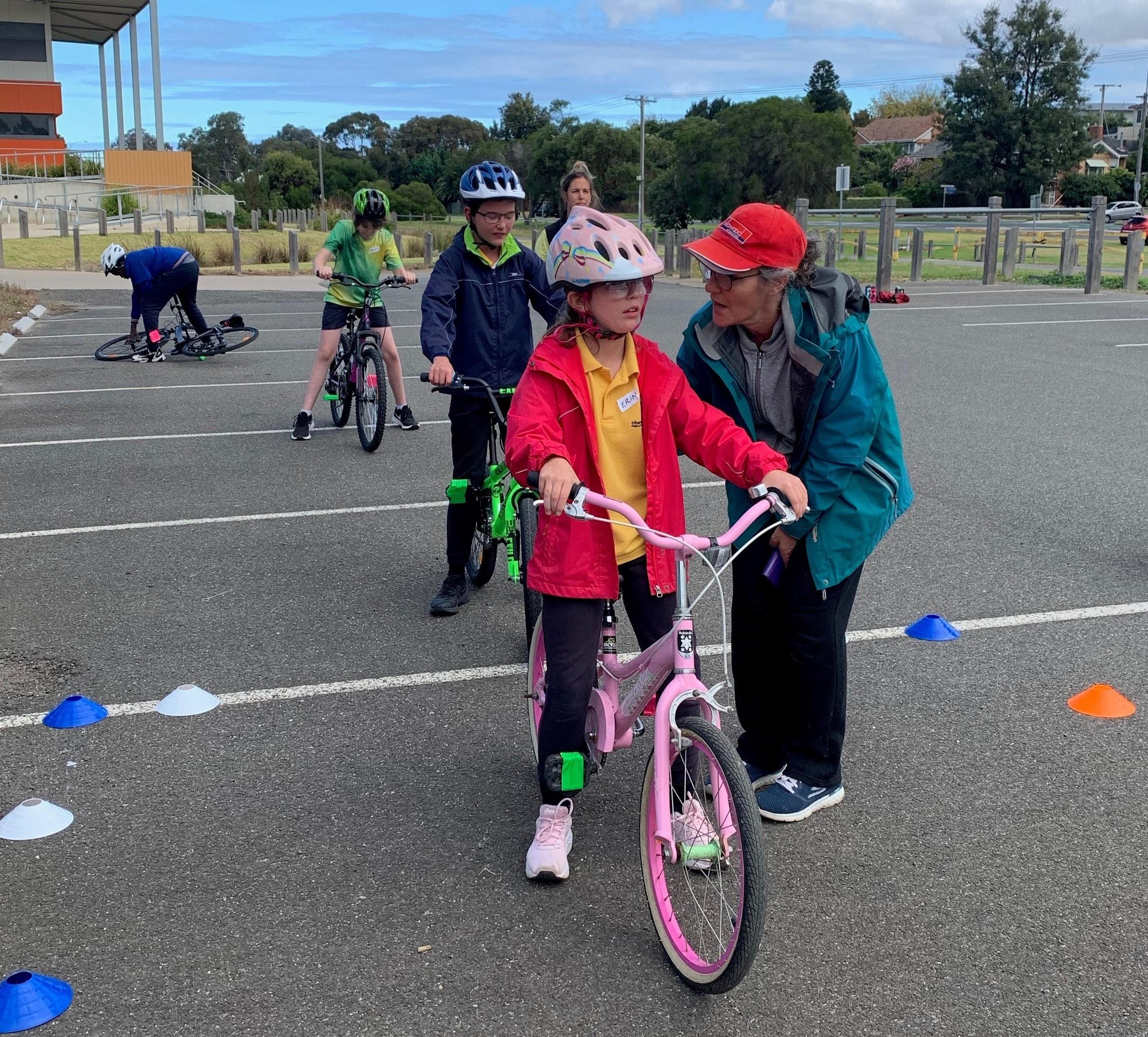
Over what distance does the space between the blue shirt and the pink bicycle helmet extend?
11706mm

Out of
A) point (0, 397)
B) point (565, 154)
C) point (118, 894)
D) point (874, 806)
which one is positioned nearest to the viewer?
point (118, 894)

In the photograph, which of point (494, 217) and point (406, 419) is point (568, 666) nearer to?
point (494, 217)

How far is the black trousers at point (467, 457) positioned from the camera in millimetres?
5672

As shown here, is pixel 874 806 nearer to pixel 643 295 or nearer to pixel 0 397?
pixel 643 295

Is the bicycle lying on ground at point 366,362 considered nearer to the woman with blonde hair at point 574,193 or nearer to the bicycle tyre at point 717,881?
the woman with blonde hair at point 574,193

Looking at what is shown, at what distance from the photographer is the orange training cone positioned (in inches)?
182

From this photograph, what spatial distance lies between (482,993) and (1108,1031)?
1.43 meters

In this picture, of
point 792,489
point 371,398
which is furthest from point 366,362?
point 792,489

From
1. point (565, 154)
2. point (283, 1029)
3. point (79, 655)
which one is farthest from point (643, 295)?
point (565, 154)

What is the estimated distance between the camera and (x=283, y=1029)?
2.89 metres

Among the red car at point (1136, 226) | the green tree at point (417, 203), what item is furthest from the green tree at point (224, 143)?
the red car at point (1136, 226)

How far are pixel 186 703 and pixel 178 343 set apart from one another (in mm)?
11582

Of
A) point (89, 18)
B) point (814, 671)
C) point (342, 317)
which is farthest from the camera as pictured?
point (89, 18)

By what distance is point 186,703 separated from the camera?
4770 millimetres
